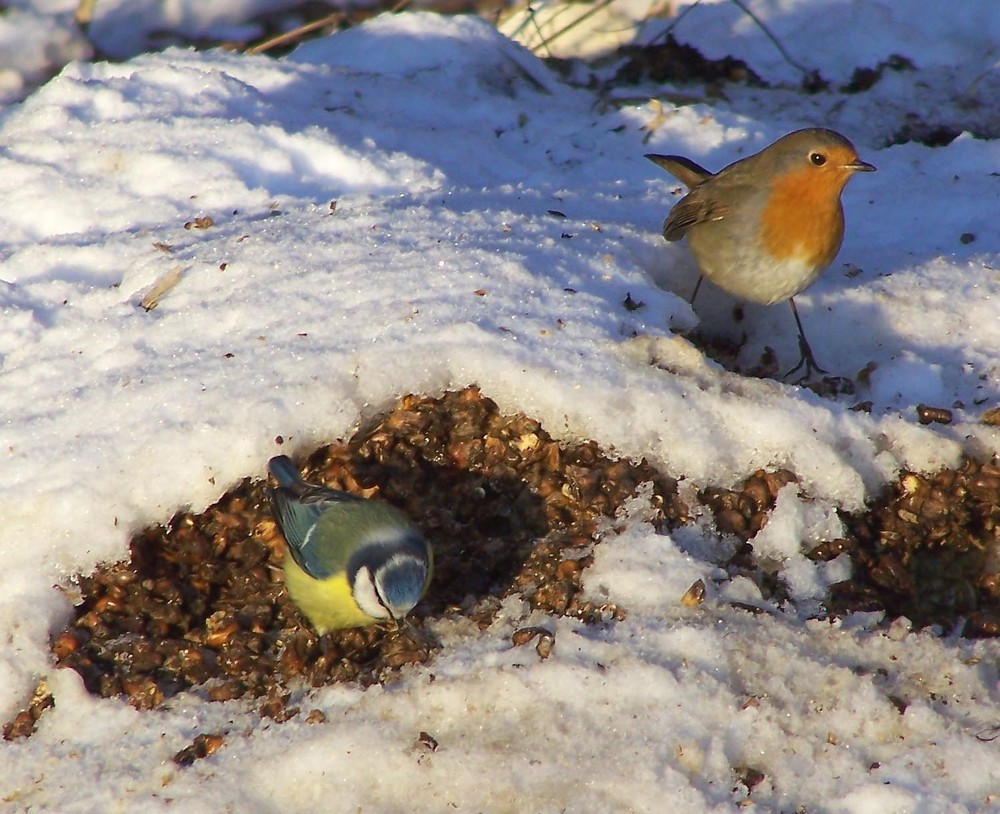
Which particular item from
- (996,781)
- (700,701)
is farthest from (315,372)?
(996,781)

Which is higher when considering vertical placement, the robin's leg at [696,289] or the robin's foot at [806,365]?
the robin's leg at [696,289]

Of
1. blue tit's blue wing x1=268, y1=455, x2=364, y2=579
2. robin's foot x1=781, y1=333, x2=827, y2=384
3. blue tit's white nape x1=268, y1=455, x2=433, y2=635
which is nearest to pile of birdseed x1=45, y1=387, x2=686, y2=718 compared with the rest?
blue tit's white nape x1=268, y1=455, x2=433, y2=635

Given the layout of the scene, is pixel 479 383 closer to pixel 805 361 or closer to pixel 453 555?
pixel 453 555

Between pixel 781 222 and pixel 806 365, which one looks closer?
pixel 781 222

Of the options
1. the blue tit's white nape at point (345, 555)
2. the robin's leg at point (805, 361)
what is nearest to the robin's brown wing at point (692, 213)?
the robin's leg at point (805, 361)

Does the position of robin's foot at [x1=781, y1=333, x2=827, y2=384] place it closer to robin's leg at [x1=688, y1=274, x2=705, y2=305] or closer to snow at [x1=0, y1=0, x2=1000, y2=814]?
snow at [x1=0, y1=0, x2=1000, y2=814]

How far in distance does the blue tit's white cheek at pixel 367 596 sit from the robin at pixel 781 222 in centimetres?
202

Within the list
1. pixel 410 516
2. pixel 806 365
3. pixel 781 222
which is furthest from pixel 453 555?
pixel 781 222

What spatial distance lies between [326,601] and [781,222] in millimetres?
2286

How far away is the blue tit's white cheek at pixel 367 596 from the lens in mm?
3160

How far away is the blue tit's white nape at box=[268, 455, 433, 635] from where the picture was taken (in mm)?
3148

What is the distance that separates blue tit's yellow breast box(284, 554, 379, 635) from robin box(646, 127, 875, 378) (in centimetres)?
203

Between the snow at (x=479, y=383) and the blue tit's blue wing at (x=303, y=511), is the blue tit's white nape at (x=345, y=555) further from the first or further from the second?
the snow at (x=479, y=383)

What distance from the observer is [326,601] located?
10.7ft
